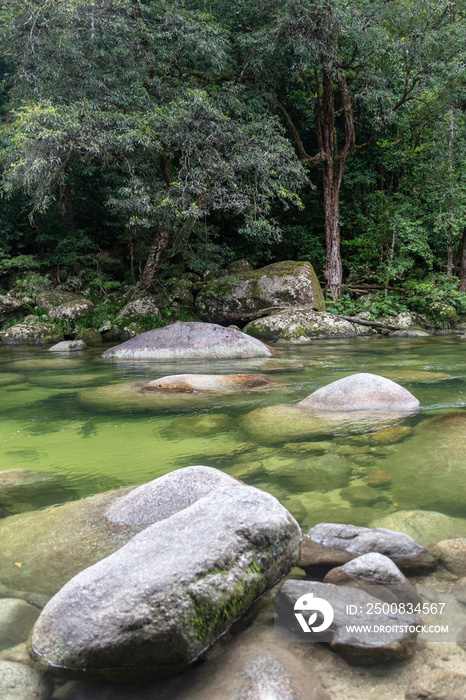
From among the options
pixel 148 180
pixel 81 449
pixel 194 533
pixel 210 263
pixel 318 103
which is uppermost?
pixel 318 103

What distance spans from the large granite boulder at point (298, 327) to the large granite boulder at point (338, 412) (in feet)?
25.4

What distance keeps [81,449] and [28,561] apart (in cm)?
182

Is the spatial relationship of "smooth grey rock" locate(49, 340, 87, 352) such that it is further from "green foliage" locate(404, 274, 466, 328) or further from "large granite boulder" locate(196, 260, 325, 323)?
"green foliage" locate(404, 274, 466, 328)

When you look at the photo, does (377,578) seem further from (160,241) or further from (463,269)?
(463,269)

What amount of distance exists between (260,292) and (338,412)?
10.2 metres

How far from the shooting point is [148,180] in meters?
13.7

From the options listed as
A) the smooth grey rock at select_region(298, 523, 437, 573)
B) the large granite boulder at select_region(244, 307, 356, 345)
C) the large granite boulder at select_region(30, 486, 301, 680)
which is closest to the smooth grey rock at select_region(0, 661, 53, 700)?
the large granite boulder at select_region(30, 486, 301, 680)

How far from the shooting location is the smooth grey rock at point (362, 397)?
15.2ft

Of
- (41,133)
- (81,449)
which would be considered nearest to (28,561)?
(81,449)

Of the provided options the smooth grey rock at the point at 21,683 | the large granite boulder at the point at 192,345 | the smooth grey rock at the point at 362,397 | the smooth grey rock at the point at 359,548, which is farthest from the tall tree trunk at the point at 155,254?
the smooth grey rock at the point at 21,683

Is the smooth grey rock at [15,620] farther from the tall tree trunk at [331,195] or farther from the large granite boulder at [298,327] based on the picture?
the tall tree trunk at [331,195]

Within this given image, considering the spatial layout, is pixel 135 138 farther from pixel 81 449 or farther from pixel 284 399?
pixel 81 449

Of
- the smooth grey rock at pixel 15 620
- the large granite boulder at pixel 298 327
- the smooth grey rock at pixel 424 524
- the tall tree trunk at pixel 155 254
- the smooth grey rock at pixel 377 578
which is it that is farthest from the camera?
the tall tree trunk at pixel 155 254

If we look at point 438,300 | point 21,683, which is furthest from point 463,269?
point 21,683
